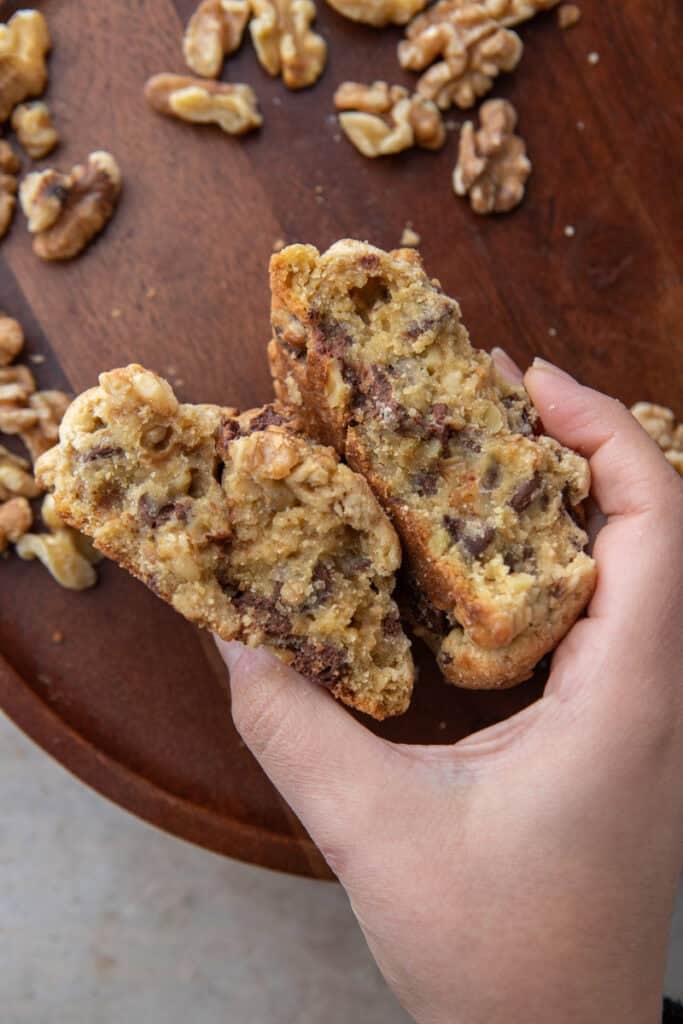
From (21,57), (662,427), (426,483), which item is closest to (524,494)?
(426,483)

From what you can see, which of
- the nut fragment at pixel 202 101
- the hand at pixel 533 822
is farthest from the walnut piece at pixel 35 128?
the hand at pixel 533 822

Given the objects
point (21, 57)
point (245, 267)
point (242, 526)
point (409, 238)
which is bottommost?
point (242, 526)

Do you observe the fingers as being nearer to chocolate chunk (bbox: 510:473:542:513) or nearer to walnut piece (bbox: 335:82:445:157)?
chocolate chunk (bbox: 510:473:542:513)

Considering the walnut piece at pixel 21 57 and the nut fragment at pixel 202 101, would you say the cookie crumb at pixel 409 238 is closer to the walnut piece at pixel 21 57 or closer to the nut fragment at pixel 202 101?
the nut fragment at pixel 202 101

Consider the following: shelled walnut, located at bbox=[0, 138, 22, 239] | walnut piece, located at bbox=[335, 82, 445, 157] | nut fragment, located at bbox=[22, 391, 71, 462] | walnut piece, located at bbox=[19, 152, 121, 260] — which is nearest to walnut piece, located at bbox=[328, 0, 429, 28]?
walnut piece, located at bbox=[335, 82, 445, 157]

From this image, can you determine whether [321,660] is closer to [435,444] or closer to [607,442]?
[435,444]
